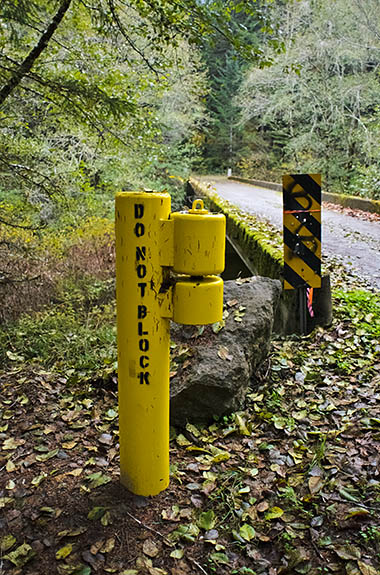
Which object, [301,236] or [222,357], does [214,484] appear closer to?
[222,357]

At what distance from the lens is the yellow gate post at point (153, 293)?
194 cm

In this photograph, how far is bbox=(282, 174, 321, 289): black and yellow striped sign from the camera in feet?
12.5

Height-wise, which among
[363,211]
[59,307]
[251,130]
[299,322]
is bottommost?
[59,307]

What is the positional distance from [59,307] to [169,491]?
5.14m

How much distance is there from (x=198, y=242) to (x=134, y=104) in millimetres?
3063

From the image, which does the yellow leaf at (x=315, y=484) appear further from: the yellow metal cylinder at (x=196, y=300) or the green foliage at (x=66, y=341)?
the green foliage at (x=66, y=341)

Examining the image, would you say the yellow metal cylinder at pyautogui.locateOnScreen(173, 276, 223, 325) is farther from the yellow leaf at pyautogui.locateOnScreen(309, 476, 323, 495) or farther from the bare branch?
the bare branch

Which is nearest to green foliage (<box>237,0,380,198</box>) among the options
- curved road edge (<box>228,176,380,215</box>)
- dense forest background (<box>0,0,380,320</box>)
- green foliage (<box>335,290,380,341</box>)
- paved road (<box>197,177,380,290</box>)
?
dense forest background (<box>0,0,380,320</box>)

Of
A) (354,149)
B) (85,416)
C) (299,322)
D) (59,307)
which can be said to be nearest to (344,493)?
(85,416)

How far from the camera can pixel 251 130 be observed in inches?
1426

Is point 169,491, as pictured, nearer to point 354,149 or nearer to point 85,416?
point 85,416

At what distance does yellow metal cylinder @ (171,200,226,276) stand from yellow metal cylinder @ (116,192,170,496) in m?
0.09

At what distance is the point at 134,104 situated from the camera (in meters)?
4.46

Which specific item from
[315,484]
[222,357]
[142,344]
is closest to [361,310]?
[222,357]
